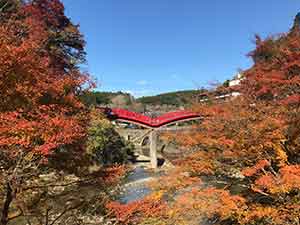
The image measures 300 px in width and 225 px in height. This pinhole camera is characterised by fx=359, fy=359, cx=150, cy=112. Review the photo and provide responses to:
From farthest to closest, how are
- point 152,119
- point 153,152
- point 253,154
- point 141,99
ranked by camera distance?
point 141,99 → point 152,119 → point 153,152 → point 253,154

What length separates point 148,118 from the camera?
34.5 meters

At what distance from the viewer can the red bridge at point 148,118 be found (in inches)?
1292

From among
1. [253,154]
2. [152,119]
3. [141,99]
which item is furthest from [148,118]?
[141,99]

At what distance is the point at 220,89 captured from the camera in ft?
53.9

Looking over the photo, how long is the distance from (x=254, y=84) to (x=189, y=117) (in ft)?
68.3

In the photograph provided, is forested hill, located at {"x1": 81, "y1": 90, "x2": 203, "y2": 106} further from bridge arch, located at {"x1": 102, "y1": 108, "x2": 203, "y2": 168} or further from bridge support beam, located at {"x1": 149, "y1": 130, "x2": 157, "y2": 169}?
bridge support beam, located at {"x1": 149, "y1": 130, "x2": 157, "y2": 169}

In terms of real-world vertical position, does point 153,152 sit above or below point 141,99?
below

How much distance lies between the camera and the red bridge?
32.8m

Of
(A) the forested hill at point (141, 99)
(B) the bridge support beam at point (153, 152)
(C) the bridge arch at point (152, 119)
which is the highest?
(A) the forested hill at point (141, 99)

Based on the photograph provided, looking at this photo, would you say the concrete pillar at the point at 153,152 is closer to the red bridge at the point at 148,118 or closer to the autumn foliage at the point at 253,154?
the red bridge at the point at 148,118

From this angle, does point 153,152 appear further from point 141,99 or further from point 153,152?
point 141,99

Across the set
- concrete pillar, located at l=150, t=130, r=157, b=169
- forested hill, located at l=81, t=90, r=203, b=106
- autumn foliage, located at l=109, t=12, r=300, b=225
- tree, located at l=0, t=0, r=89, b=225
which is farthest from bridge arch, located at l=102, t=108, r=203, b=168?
forested hill, located at l=81, t=90, r=203, b=106

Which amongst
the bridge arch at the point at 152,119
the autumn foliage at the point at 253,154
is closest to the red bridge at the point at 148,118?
the bridge arch at the point at 152,119

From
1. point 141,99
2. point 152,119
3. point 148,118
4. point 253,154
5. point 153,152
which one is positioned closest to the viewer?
point 253,154
